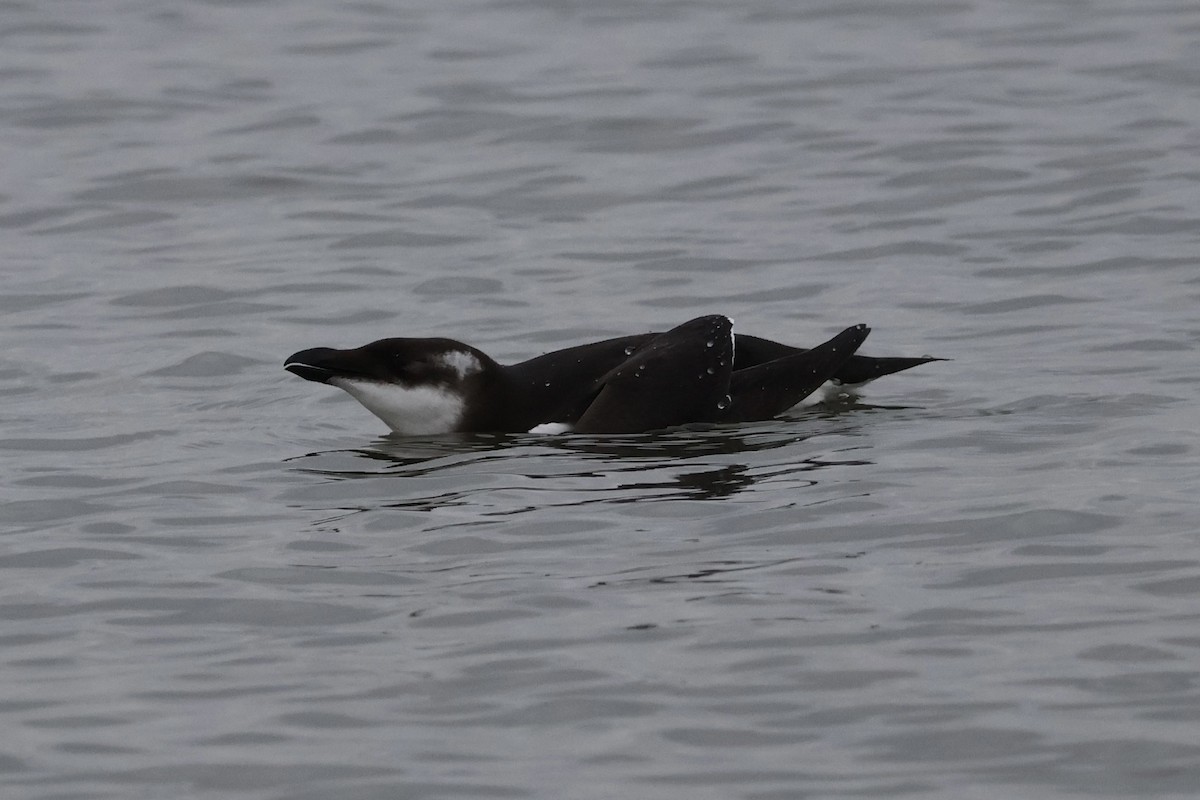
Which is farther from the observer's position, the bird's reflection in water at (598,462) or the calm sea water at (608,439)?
the bird's reflection in water at (598,462)

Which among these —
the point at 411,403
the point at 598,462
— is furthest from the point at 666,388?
the point at 411,403

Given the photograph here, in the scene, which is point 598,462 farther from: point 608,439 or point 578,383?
point 578,383

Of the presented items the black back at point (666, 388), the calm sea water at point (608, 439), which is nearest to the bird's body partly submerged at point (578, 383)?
the black back at point (666, 388)

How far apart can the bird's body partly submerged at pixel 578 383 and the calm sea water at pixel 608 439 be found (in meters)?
0.15

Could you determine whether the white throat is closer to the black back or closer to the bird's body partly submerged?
the bird's body partly submerged

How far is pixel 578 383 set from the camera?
9977 mm

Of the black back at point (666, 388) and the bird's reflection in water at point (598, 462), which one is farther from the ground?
the black back at point (666, 388)

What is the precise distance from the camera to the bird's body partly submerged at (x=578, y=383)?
9727mm

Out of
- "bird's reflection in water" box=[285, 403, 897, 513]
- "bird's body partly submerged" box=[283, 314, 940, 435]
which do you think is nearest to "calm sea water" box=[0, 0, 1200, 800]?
"bird's reflection in water" box=[285, 403, 897, 513]

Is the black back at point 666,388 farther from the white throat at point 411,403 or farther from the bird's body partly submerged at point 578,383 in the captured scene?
the white throat at point 411,403

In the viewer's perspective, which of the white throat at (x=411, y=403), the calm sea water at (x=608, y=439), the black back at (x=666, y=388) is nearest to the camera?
the calm sea water at (x=608, y=439)

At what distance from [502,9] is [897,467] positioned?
13588 millimetres

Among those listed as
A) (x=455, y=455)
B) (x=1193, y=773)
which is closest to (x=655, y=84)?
(x=455, y=455)

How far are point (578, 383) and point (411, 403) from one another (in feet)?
2.47
